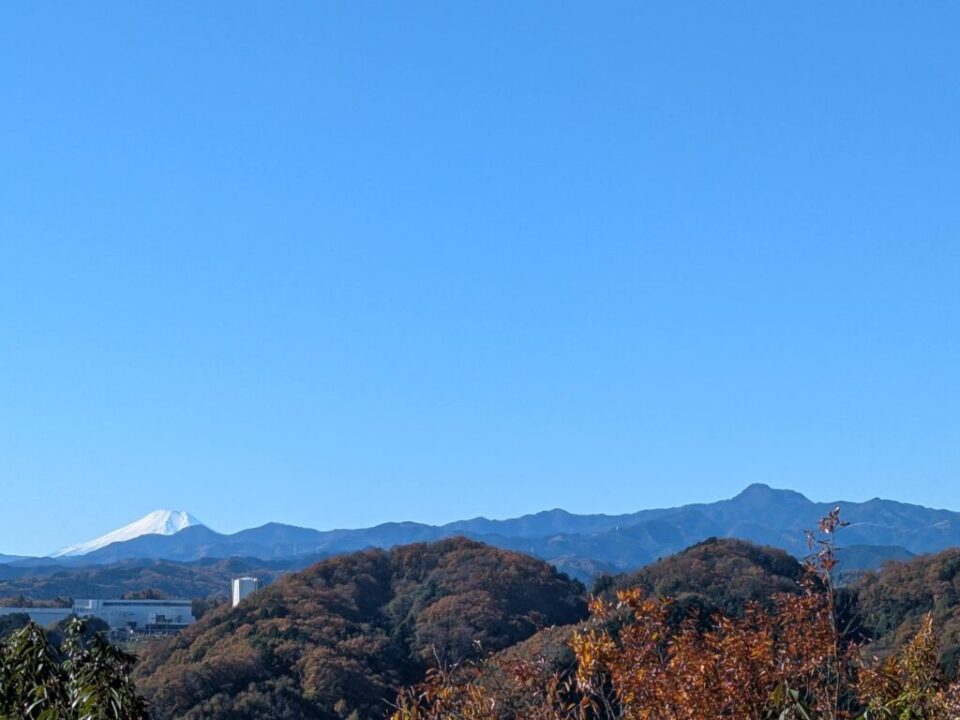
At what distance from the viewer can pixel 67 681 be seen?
7043 millimetres

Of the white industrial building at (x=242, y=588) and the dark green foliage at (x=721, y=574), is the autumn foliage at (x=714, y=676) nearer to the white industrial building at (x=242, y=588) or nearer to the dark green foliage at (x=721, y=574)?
the dark green foliage at (x=721, y=574)

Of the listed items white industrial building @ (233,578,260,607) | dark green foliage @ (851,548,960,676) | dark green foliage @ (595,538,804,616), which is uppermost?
white industrial building @ (233,578,260,607)

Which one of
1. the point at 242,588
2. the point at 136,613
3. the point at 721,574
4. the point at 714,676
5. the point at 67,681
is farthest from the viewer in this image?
the point at 136,613

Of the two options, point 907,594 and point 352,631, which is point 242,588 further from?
point 907,594

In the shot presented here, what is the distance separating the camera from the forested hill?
33.4 m

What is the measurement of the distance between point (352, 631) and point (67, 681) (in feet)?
118

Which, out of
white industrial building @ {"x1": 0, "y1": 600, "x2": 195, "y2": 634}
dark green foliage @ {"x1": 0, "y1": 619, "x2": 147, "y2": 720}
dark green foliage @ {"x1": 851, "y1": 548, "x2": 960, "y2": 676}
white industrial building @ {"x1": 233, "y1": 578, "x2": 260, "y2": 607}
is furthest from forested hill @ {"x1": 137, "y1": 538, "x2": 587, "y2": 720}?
dark green foliage @ {"x1": 0, "y1": 619, "x2": 147, "y2": 720}

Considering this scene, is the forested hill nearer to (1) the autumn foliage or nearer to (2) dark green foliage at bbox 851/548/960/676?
(2) dark green foliage at bbox 851/548/960/676

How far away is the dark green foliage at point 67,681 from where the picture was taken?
6609mm

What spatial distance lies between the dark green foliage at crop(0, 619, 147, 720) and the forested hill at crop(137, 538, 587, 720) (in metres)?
16.3

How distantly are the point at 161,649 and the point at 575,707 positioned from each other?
34.0 metres

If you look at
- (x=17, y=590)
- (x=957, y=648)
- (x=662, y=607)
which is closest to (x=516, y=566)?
(x=957, y=648)

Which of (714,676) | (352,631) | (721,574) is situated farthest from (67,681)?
(721,574)

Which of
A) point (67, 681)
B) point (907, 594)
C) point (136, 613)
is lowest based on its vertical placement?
point (907, 594)
